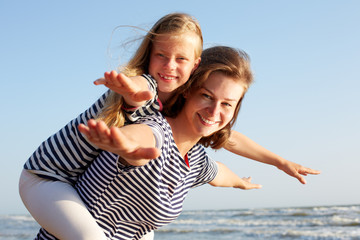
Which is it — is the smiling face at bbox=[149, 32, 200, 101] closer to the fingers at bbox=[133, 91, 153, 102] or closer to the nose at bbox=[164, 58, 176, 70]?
the nose at bbox=[164, 58, 176, 70]

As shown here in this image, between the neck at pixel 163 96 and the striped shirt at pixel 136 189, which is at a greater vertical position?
the neck at pixel 163 96

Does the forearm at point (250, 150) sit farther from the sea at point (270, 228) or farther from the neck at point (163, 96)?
the sea at point (270, 228)

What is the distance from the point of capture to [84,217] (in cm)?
252

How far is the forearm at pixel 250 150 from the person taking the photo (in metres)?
3.76

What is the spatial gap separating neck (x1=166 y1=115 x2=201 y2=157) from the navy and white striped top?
0.37 metres

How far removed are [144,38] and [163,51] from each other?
20 cm

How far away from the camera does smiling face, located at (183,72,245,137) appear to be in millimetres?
2895

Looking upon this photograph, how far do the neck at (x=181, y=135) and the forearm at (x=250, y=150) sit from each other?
743 millimetres

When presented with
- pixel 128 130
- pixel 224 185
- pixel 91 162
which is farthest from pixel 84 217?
pixel 224 185

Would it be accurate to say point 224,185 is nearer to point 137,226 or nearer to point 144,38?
point 137,226

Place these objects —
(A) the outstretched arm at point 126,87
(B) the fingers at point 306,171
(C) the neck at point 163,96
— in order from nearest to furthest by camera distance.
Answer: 1. (A) the outstretched arm at point 126,87
2. (C) the neck at point 163,96
3. (B) the fingers at point 306,171

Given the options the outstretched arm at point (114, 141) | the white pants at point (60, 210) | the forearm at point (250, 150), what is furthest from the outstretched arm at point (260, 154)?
the outstretched arm at point (114, 141)

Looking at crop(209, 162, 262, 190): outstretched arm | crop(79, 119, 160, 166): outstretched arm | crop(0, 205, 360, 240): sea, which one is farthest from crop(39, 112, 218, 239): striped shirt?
crop(0, 205, 360, 240): sea

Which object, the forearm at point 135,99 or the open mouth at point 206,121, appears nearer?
the forearm at point 135,99
